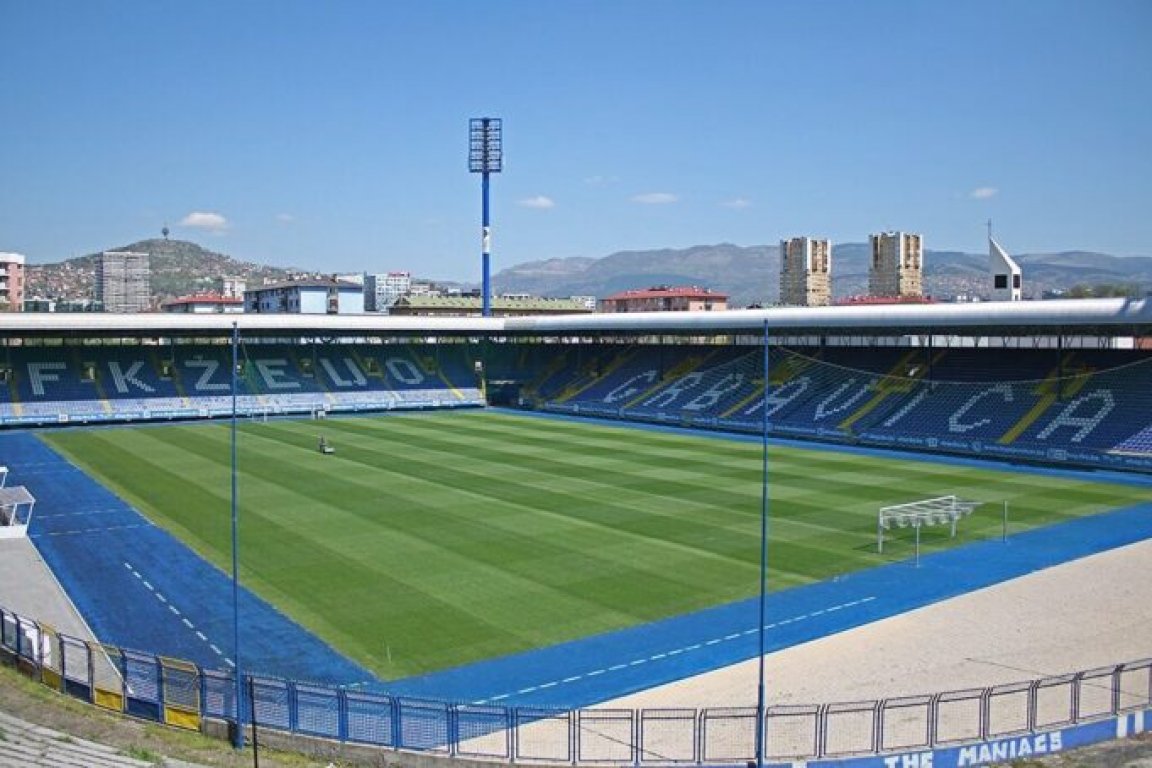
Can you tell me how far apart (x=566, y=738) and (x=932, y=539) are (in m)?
18.6

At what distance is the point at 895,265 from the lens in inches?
5871

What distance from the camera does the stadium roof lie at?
4444 centimetres

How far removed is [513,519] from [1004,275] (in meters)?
33.0

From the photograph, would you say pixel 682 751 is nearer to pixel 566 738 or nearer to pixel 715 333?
pixel 566 738

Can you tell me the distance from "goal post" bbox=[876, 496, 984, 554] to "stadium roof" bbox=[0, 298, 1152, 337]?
48.3 feet

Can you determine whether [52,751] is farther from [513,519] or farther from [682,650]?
[513,519]

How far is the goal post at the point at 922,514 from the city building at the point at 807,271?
423ft

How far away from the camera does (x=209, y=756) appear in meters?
14.9

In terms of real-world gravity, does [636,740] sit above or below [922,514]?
below

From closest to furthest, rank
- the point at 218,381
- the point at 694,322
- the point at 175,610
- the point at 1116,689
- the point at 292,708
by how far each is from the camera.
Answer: the point at 292,708 → the point at 1116,689 → the point at 175,610 → the point at 694,322 → the point at 218,381

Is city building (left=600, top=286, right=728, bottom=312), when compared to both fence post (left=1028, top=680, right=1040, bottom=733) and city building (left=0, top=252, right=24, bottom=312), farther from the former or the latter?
fence post (left=1028, top=680, right=1040, bottom=733)

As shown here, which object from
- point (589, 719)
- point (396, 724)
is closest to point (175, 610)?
point (396, 724)

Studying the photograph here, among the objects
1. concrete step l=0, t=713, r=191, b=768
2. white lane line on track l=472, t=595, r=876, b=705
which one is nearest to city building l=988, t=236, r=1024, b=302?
white lane line on track l=472, t=595, r=876, b=705

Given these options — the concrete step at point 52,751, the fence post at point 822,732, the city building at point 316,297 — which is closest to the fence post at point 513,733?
the fence post at point 822,732
